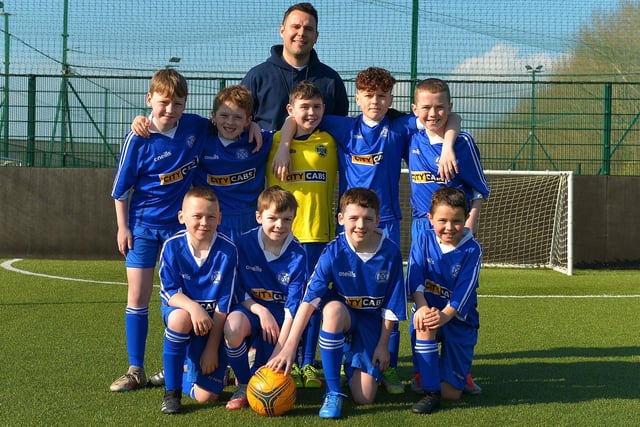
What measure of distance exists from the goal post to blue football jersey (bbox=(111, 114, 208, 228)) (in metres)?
7.26

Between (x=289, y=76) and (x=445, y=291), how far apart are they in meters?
1.71

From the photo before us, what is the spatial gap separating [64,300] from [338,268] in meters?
4.07

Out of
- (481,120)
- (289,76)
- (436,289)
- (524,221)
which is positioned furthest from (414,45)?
(436,289)

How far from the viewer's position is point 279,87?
16.5 ft

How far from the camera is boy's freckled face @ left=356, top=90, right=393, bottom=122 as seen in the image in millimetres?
4656

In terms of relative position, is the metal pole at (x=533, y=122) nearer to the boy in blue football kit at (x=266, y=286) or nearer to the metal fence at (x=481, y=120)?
the metal fence at (x=481, y=120)

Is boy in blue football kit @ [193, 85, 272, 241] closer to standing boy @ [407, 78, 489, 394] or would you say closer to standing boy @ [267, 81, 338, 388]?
Answer: standing boy @ [267, 81, 338, 388]

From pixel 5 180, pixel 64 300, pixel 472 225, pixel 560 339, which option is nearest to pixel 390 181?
pixel 472 225

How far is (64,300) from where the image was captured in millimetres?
7289

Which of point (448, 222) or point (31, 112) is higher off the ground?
point (31, 112)

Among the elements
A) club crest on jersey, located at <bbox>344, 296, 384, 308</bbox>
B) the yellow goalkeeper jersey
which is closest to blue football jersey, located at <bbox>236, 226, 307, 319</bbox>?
club crest on jersey, located at <bbox>344, 296, 384, 308</bbox>

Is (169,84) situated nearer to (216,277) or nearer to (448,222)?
(216,277)

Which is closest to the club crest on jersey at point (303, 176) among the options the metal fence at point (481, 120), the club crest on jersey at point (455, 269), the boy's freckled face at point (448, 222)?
the boy's freckled face at point (448, 222)

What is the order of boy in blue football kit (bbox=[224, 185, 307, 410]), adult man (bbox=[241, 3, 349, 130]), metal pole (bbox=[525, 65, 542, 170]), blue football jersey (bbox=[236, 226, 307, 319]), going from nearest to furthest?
boy in blue football kit (bbox=[224, 185, 307, 410]) → blue football jersey (bbox=[236, 226, 307, 319]) → adult man (bbox=[241, 3, 349, 130]) → metal pole (bbox=[525, 65, 542, 170])
